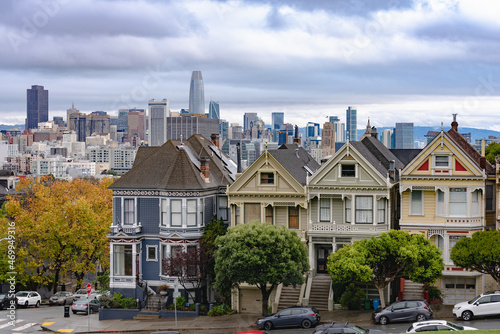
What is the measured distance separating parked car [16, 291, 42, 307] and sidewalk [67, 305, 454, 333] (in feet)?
48.2

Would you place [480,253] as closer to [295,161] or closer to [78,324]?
[295,161]

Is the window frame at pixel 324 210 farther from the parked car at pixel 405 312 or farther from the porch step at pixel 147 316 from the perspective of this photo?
the porch step at pixel 147 316

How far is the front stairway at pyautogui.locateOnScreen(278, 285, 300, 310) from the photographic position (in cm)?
4931

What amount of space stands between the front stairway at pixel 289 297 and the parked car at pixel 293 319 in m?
5.98

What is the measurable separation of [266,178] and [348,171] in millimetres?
5932

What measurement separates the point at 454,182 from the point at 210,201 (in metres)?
17.8

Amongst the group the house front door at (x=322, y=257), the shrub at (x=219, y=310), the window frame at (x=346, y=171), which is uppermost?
the window frame at (x=346, y=171)

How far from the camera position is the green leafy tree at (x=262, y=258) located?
1815 inches

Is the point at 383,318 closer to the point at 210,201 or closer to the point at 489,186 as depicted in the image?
the point at 489,186

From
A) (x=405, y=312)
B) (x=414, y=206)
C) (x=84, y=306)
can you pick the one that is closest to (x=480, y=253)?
(x=405, y=312)

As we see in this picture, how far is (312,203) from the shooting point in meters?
51.0

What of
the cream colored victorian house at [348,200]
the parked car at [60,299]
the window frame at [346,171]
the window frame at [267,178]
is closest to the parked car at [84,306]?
the parked car at [60,299]

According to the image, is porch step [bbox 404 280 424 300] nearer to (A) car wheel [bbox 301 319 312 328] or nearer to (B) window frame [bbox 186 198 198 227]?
(A) car wheel [bbox 301 319 312 328]

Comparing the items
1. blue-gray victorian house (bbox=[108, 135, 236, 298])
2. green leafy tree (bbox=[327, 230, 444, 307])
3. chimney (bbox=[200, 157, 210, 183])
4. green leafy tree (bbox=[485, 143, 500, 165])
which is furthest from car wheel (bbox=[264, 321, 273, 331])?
green leafy tree (bbox=[485, 143, 500, 165])
